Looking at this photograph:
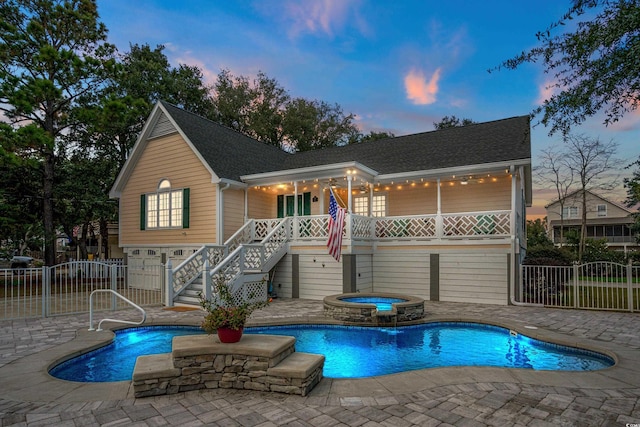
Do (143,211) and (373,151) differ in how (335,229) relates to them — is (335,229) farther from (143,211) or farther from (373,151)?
(143,211)

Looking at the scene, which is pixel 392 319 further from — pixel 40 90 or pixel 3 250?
pixel 3 250

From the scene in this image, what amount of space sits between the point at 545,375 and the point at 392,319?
4451mm

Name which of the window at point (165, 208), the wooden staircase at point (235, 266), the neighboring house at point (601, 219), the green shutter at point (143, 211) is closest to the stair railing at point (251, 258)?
the wooden staircase at point (235, 266)

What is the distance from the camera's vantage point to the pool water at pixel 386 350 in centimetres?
654

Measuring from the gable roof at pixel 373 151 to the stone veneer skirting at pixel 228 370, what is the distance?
922 centimetres

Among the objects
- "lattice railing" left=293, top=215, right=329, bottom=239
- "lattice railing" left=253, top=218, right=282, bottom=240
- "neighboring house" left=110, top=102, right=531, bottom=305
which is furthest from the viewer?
"lattice railing" left=253, top=218, right=282, bottom=240

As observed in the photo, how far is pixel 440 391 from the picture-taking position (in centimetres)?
480

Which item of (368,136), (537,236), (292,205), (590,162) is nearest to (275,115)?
(368,136)

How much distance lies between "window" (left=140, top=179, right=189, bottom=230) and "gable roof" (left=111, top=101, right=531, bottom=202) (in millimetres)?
2139

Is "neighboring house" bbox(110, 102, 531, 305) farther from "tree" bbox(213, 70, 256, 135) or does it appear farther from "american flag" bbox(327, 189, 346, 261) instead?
"tree" bbox(213, 70, 256, 135)

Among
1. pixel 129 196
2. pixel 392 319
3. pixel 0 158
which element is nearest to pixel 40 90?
pixel 0 158

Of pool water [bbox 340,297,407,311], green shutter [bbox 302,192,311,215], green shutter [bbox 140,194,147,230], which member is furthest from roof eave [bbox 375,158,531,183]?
green shutter [bbox 140,194,147,230]

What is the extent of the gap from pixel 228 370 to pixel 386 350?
380cm

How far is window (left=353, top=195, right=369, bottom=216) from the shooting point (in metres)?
17.0
